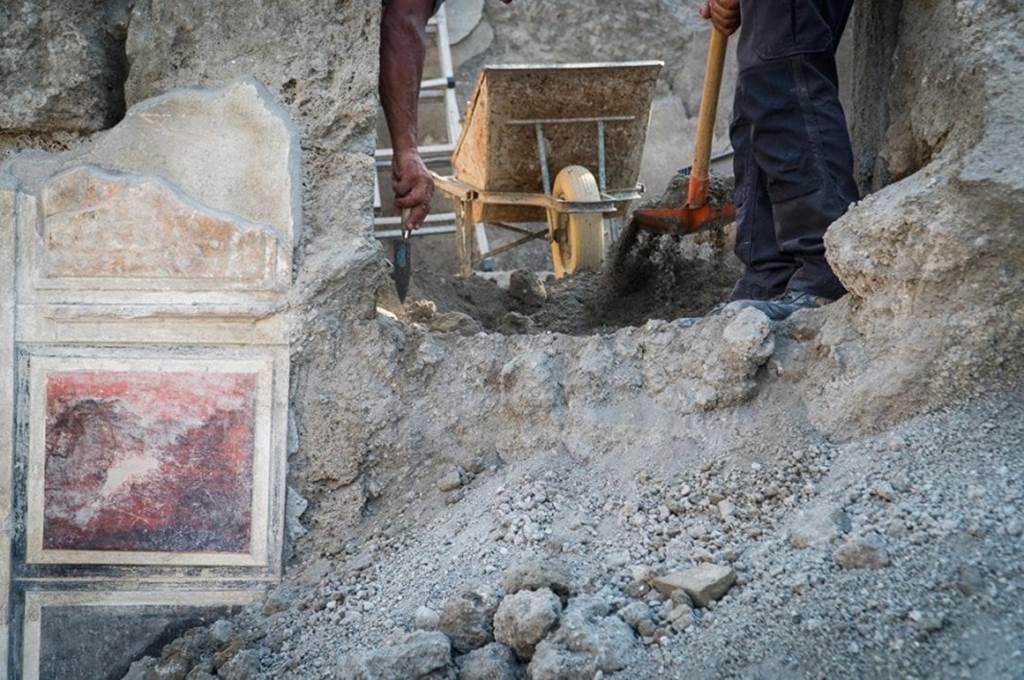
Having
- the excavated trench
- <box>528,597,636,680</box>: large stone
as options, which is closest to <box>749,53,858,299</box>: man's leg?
<box>528,597,636,680</box>: large stone

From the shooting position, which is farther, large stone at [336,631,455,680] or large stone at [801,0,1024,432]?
large stone at [801,0,1024,432]

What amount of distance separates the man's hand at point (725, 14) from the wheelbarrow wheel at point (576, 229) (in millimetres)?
1784

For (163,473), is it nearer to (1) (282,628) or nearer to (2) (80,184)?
(1) (282,628)

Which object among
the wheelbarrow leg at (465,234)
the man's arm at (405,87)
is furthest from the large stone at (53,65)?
the wheelbarrow leg at (465,234)

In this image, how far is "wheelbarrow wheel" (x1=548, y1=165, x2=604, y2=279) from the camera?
17.0 ft

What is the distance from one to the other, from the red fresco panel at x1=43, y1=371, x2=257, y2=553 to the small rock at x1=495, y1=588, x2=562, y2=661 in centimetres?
72

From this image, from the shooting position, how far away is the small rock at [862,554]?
1.81m

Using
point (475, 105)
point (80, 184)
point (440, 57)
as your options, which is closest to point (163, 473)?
point (80, 184)

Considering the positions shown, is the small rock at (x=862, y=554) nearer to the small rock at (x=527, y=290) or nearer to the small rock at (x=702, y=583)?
the small rock at (x=702, y=583)

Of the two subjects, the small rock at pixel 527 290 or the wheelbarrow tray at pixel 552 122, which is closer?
the small rock at pixel 527 290

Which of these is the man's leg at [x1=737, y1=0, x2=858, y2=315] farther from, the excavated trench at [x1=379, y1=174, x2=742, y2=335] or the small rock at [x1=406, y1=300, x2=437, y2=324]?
the excavated trench at [x1=379, y1=174, x2=742, y2=335]

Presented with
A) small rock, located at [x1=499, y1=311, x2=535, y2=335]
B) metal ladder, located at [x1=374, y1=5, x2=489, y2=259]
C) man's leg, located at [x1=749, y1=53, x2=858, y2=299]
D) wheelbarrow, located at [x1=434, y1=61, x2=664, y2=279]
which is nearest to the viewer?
man's leg, located at [x1=749, y1=53, x2=858, y2=299]

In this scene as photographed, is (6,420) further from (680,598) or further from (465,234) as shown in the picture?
(465,234)

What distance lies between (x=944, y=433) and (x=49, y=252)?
1815 mm
